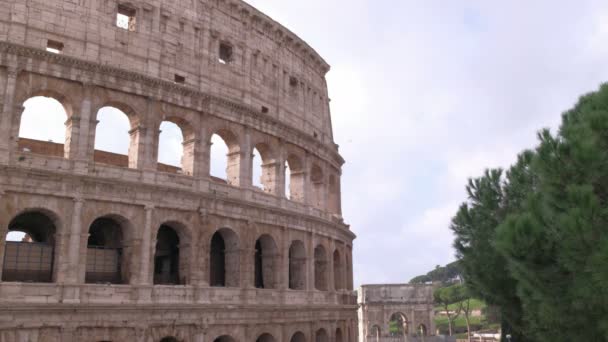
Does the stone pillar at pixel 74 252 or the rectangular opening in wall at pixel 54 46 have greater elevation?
the rectangular opening in wall at pixel 54 46

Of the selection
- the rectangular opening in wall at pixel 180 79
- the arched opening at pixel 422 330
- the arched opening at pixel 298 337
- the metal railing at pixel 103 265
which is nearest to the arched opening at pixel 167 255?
the metal railing at pixel 103 265

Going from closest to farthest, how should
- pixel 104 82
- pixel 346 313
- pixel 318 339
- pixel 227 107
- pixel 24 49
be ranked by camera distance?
pixel 24 49 < pixel 104 82 < pixel 227 107 < pixel 318 339 < pixel 346 313

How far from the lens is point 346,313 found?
2959cm

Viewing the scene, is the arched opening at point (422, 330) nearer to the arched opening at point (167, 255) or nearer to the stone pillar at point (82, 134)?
the arched opening at point (167, 255)

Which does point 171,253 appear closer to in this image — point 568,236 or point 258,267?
point 258,267

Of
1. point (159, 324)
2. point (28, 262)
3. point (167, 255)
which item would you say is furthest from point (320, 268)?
point (28, 262)

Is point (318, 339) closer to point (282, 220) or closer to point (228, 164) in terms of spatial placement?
point (282, 220)

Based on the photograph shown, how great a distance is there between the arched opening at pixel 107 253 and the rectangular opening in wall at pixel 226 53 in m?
8.68

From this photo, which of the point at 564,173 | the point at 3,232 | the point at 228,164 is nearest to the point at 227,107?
the point at 228,164

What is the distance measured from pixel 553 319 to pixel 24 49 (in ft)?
56.9

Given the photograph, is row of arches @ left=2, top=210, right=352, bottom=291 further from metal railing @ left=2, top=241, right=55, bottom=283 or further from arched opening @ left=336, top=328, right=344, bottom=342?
arched opening @ left=336, top=328, right=344, bottom=342

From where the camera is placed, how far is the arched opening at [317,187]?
29.9m

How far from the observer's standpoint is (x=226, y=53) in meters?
25.0

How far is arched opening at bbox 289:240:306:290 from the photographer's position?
26.4m
